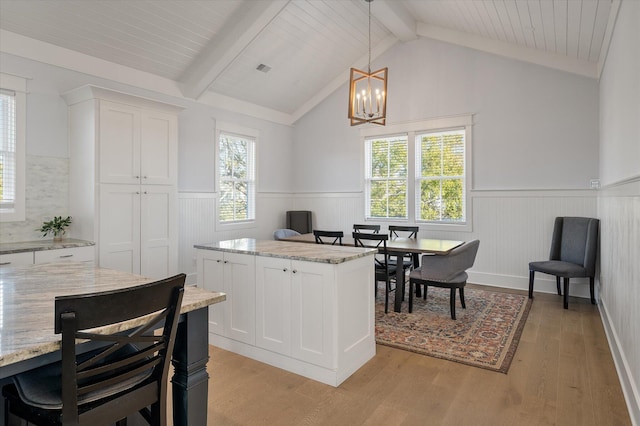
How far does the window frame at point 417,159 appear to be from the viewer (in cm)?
563

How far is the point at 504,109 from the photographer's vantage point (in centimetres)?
533

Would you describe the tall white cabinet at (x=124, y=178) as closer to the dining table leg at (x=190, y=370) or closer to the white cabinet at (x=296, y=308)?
the white cabinet at (x=296, y=308)

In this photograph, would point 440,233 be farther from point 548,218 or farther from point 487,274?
point 548,218

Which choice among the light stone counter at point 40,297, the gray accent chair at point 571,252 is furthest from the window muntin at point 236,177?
the gray accent chair at point 571,252

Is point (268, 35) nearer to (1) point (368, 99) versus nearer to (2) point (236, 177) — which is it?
(1) point (368, 99)

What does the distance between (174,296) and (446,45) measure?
587 cm

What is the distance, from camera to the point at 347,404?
2377 mm

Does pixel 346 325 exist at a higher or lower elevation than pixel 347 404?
higher

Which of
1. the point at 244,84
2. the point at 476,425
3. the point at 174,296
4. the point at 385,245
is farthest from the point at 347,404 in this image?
the point at 244,84

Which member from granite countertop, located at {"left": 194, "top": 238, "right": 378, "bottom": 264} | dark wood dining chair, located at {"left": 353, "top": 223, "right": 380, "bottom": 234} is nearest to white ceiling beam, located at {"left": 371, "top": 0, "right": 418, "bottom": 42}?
dark wood dining chair, located at {"left": 353, "top": 223, "right": 380, "bottom": 234}

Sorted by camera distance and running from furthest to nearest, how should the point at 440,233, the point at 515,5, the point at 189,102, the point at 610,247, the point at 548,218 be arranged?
the point at 440,233 < the point at 189,102 < the point at 548,218 < the point at 515,5 < the point at 610,247

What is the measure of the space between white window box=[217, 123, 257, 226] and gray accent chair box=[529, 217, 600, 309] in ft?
14.6

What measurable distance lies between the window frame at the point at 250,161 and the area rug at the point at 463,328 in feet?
9.06

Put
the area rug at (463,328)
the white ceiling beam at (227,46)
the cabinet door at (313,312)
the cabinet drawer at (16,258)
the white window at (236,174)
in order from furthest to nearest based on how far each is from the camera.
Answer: the white window at (236,174)
the white ceiling beam at (227,46)
the cabinet drawer at (16,258)
the area rug at (463,328)
the cabinet door at (313,312)
